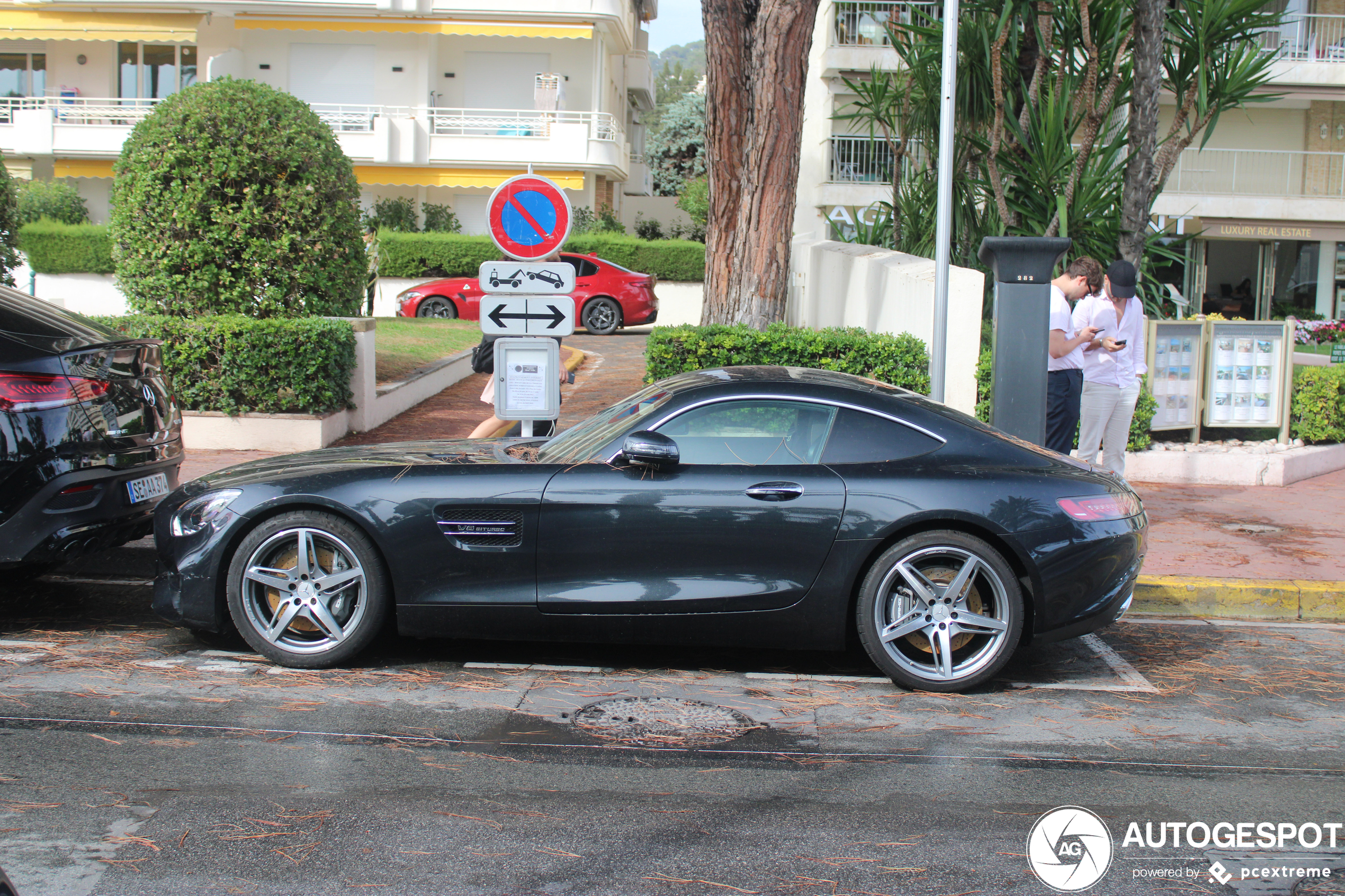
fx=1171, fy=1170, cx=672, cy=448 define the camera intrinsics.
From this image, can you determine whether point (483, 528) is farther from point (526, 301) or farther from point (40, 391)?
point (526, 301)

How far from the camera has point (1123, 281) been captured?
7.82 meters

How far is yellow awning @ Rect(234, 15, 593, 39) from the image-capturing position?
29.4 meters

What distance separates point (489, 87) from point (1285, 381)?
970 inches

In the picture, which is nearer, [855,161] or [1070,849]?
[1070,849]

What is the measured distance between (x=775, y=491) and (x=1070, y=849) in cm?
189

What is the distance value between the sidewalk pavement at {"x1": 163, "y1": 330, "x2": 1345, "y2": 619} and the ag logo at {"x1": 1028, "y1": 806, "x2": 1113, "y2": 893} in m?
3.14

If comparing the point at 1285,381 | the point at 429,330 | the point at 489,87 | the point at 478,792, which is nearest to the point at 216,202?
the point at 429,330

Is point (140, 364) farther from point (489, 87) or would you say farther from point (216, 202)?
point (489, 87)

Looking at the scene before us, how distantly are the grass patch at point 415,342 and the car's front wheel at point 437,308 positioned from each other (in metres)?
2.24

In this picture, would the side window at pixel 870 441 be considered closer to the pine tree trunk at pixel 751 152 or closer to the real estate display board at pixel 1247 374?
the pine tree trunk at pixel 751 152

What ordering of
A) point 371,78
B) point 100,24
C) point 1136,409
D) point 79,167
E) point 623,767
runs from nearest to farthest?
point 623,767 < point 1136,409 < point 100,24 < point 79,167 < point 371,78

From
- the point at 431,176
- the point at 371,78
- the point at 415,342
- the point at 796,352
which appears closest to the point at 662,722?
the point at 796,352

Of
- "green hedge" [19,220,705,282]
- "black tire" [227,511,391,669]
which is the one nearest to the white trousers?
"black tire" [227,511,391,669]

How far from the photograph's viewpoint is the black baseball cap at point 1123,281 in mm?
7812
